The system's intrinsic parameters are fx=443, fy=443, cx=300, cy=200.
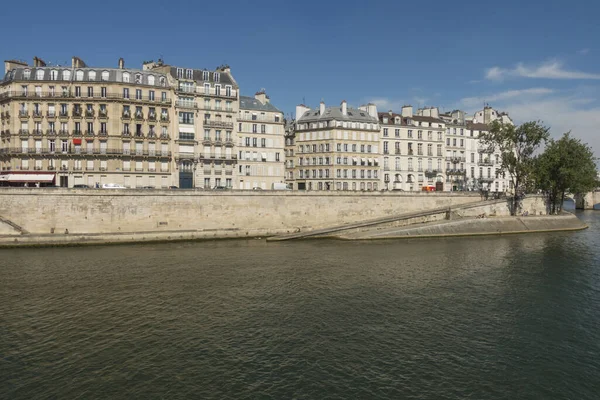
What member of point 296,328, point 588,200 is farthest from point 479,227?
point 588,200

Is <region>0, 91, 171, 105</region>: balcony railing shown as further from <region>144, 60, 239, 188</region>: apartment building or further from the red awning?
the red awning

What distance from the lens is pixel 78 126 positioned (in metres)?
55.1

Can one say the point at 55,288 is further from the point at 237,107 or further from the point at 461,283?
the point at 237,107

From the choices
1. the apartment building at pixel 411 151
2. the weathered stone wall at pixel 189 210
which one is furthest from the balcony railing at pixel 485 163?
the weathered stone wall at pixel 189 210

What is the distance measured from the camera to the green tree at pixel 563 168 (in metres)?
62.6

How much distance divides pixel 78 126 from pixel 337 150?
3827 cm

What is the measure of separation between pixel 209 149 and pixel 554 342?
4933 cm

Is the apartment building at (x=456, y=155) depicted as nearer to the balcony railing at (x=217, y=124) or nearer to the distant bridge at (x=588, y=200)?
the balcony railing at (x=217, y=124)

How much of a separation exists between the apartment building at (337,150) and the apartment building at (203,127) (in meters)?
16.9

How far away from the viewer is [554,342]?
19594mm

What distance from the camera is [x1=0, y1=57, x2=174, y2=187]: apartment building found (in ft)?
178

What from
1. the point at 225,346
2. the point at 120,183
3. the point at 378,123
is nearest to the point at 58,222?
the point at 120,183

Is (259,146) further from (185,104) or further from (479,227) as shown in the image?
(479,227)

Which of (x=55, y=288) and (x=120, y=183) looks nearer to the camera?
(x=55, y=288)
